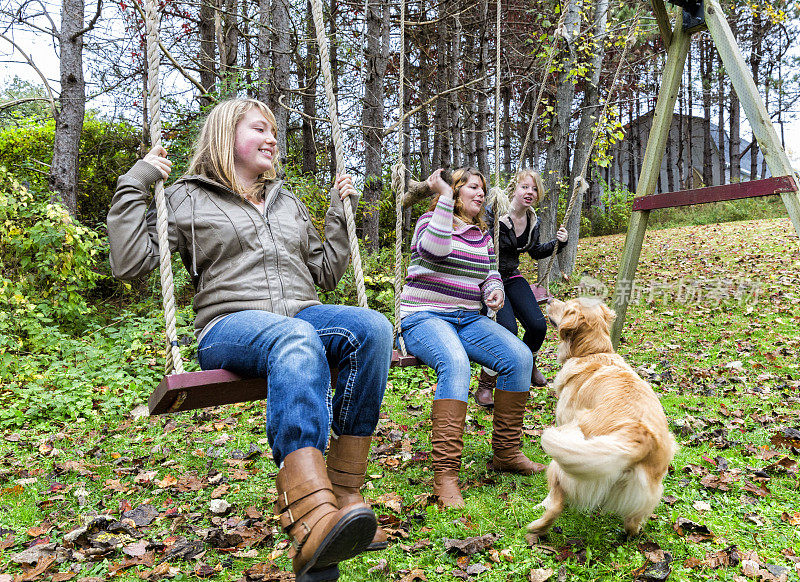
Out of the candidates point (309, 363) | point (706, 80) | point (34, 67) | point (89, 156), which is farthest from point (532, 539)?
point (706, 80)

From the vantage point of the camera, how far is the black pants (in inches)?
162

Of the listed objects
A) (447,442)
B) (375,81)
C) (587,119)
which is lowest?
(447,442)

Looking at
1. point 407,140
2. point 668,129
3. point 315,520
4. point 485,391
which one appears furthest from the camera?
point 407,140

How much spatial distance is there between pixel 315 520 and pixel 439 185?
7.13ft

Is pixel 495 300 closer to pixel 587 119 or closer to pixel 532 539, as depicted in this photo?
pixel 532 539

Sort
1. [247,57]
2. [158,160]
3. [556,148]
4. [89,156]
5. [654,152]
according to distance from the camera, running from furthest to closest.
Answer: [247,57]
[556,148]
[89,156]
[654,152]
[158,160]

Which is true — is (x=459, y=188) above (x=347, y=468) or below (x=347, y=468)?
above

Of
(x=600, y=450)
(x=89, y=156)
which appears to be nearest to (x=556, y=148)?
(x=89, y=156)

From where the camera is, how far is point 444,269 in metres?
3.43

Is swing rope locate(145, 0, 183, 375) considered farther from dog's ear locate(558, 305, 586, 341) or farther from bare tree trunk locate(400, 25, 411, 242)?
bare tree trunk locate(400, 25, 411, 242)

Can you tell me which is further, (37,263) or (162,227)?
(37,263)

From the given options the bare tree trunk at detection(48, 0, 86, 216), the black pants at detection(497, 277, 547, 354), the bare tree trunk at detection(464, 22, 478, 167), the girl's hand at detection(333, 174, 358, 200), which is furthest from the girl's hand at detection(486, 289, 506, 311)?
the bare tree trunk at detection(464, 22, 478, 167)

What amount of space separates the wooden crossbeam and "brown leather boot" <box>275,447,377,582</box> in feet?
9.79

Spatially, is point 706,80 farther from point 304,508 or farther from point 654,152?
point 304,508
